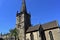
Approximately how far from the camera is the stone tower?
49219 mm

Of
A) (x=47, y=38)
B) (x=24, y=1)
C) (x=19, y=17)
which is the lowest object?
(x=47, y=38)

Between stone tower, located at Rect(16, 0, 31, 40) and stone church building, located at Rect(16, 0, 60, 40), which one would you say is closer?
stone church building, located at Rect(16, 0, 60, 40)

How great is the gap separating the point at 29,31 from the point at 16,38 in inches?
290

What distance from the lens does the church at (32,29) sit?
4056cm

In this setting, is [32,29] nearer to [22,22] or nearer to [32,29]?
[32,29]

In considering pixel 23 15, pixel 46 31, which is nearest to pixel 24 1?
pixel 23 15

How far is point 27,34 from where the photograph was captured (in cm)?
4803

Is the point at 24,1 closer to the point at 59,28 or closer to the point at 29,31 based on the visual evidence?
the point at 29,31

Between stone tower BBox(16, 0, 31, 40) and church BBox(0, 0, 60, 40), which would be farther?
stone tower BBox(16, 0, 31, 40)

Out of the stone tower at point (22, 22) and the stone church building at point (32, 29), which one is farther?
the stone tower at point (22, 22)

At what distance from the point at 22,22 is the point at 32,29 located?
6253 millimetres

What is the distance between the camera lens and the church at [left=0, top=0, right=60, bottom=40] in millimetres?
40562

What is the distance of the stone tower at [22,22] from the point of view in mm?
49219

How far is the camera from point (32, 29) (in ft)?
157
